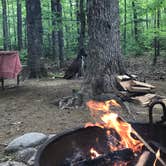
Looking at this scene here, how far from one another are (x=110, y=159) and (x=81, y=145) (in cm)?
52

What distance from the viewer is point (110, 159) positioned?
297cm

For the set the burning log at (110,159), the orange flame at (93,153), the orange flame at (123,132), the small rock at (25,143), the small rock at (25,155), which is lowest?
the small rock at (25,155)

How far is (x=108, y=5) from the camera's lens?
652 cm

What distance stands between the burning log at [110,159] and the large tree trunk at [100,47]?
347 centimetres

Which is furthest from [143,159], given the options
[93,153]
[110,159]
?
[93,153]

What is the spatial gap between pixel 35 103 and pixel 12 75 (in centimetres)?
163

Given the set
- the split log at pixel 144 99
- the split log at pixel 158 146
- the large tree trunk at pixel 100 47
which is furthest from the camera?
the large tree trunk at pixel 100 47

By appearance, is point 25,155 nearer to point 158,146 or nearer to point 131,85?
point 158,146

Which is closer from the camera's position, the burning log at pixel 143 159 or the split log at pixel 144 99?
the burning log at pixel 143 159

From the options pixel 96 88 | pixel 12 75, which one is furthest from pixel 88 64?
pixel 12 75

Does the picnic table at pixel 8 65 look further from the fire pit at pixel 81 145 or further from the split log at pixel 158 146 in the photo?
the split log at pixel 158 146

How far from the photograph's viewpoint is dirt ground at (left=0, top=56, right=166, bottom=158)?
5.42 metres

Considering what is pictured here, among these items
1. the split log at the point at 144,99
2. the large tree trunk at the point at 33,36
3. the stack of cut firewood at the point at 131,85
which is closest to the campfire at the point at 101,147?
the split log at the point at 144,99

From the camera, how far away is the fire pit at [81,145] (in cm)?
301
